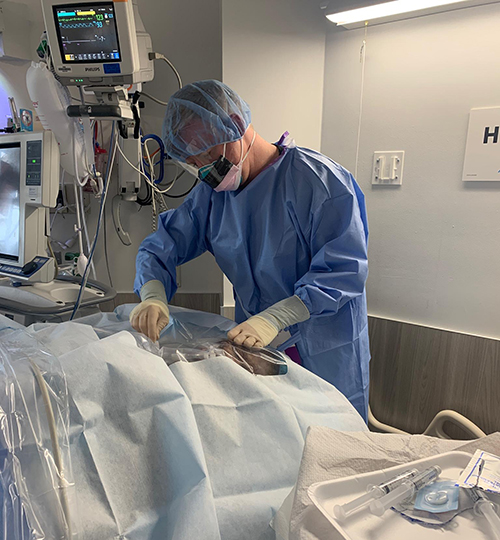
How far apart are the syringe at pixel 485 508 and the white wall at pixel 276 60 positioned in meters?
1.77

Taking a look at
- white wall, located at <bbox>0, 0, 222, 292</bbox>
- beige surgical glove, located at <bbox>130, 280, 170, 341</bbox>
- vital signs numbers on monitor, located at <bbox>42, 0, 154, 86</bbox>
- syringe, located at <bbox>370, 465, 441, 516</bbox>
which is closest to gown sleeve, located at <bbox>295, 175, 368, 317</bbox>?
beige surgical glove, located at <bbox>130, 280, 170, 341</bbox>

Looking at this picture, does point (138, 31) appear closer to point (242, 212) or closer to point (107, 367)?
point (242, 212)

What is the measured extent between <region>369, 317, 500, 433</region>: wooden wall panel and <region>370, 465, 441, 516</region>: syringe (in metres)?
1.48

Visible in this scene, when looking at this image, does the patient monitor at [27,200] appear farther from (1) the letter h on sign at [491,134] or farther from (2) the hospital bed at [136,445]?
(1) the letter h on sign at [491,134]

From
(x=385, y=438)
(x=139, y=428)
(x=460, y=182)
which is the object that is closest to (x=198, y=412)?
(x=139, y=428)

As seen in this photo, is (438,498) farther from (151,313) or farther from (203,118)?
(203,118)

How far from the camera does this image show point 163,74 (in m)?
2.50

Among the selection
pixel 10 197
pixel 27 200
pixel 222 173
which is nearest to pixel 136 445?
pixel 222 173

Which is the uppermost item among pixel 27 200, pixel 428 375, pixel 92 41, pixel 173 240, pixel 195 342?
pixel 92 41

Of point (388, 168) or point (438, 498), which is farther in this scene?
point (388, 168)

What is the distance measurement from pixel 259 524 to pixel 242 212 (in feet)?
3.09

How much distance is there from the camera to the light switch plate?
1.96m

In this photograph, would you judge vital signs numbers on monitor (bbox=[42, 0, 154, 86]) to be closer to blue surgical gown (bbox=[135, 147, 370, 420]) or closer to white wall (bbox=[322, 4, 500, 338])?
blue surgical gown (bbox=[135, 147, 370, 420])

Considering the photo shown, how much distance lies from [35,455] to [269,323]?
69cm
